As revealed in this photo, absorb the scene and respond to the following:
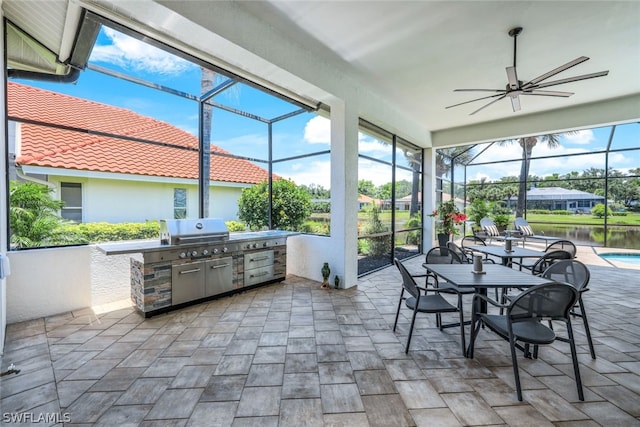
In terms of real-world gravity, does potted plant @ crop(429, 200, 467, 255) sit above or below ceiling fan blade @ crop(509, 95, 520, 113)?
below

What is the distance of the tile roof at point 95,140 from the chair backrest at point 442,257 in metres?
3.72

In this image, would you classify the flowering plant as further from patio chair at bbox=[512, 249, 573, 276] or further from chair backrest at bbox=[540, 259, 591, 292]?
chair backrest at bbox=[540, 259, 591, 292]

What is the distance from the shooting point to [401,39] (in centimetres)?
323

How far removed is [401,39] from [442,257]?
2726mm

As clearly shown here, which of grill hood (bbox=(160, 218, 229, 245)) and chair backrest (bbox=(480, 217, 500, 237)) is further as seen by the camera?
chair backrest (bbox=(480, 217, 500, 237))

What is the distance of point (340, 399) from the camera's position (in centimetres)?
185

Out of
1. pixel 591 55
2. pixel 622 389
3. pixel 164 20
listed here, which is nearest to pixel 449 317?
pixel 622 389

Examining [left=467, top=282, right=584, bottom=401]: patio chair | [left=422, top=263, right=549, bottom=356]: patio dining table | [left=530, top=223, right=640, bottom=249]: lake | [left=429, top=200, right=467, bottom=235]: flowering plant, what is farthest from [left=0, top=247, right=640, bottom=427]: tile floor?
[left=530, top=223, right=640, bottom=249]: lake

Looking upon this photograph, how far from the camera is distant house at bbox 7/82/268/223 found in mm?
3141

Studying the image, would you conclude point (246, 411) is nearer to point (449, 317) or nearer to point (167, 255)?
point (167, 255)

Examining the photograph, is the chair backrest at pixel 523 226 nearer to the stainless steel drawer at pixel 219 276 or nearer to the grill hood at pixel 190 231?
the stainless steel drawer at pixel 219 276

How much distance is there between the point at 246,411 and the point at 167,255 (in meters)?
2.15

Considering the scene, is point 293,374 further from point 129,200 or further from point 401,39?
point 401,39

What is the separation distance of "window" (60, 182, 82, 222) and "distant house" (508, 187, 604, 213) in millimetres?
11428
